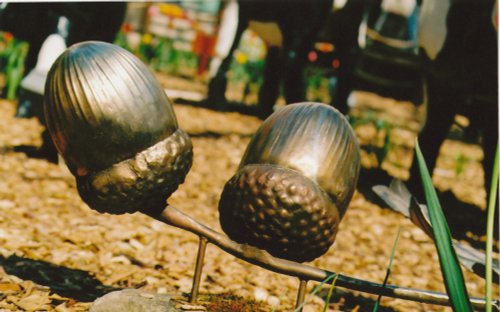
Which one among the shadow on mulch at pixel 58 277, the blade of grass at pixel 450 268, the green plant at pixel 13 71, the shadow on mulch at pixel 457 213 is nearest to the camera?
the blade of grass at pixel 450 268

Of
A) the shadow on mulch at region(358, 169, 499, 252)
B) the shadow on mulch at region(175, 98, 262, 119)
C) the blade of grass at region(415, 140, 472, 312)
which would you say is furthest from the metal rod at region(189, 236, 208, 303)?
the shadow on mulch at region(175, 98, 262, 119)

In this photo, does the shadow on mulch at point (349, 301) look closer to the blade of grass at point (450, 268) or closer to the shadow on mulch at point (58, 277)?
the shadow on mulch at point (58, 277)

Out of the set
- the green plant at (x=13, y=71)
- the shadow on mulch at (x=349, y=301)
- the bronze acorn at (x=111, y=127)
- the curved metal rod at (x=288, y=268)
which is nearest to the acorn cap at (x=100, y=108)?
the bronze acorn at (x=111, y=127)

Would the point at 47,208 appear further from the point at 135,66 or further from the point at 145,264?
the point at 135,66

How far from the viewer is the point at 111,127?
37.1 inches

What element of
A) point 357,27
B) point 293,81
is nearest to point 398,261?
point 293,81

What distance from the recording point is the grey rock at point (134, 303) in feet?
3.55

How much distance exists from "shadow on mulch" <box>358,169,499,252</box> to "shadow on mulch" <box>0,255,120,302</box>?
1714 mm

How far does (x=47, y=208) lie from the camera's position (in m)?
2.14

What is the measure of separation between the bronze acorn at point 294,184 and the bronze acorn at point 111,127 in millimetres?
158

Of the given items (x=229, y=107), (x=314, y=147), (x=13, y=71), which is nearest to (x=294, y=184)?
(x=314, y=147)

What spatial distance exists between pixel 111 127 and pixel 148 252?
1.10m

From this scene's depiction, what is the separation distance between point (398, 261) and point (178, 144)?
5.14ft

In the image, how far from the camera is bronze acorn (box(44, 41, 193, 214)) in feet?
3.10
